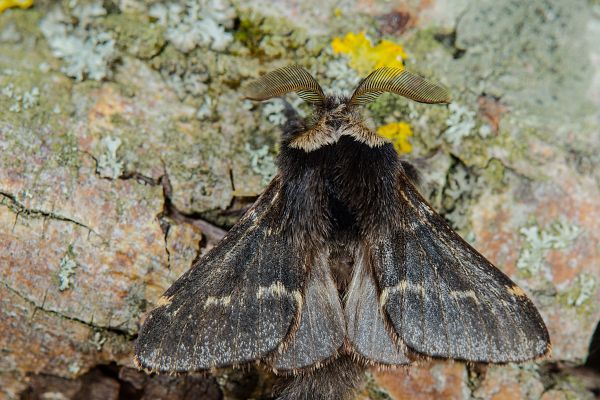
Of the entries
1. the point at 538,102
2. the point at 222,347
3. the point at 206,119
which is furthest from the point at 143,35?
the point at 538,102

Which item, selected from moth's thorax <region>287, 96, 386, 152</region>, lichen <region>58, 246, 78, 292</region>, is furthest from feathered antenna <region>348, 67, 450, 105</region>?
lichen <region>58, 246, 78, 292</region>

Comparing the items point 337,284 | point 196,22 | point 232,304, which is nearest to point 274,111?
point 196,22

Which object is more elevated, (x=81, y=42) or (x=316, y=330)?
(x=81, y=42)

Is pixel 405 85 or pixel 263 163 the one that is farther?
pixel 263 163

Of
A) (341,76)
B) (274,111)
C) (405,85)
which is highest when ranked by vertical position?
(405,85)

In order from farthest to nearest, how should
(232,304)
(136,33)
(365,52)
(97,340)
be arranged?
(365,52), (136,33), (97,340), (232,304)

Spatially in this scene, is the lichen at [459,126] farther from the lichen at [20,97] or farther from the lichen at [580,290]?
the lichen at [20,97]

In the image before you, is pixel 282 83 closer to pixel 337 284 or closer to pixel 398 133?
pixel 398 133
